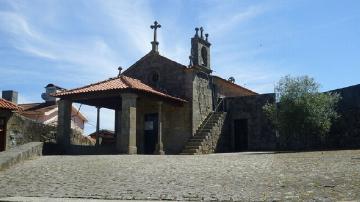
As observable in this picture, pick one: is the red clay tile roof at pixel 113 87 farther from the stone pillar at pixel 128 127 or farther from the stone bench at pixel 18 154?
the stone bench at pixel 18 154

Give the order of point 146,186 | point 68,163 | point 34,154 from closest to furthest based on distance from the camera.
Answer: point 146,186 < point 68,163 < point 34,154

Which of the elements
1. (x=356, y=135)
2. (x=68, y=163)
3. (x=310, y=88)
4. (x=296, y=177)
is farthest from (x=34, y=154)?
(x=356, y=135)

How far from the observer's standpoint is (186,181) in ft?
31.7

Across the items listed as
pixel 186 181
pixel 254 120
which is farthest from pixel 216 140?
pixel 186 181

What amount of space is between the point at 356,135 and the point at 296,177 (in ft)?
45.9

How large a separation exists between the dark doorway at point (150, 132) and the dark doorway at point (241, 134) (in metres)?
4.95

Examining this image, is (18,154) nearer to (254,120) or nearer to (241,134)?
(241,134)

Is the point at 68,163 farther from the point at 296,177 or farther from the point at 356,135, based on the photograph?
the point at 356,135

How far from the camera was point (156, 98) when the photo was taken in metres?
21.1

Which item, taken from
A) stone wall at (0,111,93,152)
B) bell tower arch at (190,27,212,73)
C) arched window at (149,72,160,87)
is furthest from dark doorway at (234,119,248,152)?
stone wall at (0,111,93,152)

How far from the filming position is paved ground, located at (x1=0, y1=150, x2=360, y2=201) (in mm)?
7887

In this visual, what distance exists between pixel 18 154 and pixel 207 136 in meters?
10.7

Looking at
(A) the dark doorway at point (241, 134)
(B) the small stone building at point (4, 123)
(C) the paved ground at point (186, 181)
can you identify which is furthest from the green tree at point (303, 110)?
(B) the small stone building at point (4, 123)

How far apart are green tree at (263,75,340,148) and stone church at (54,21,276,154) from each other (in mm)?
2540
